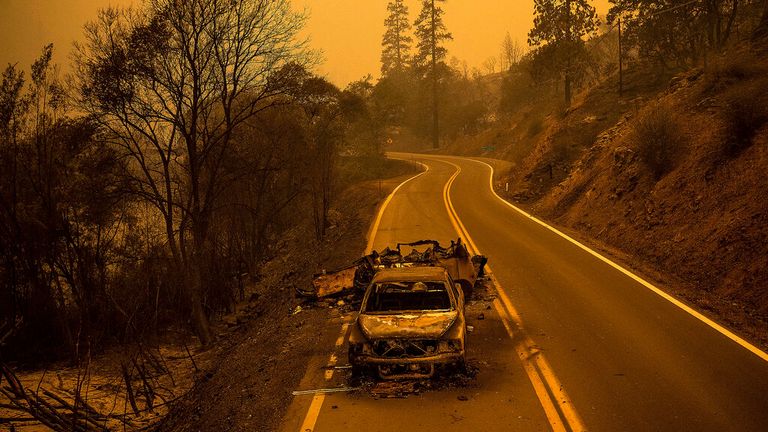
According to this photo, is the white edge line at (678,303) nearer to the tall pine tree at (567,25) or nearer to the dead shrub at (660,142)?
the dead shrub at (660,142)

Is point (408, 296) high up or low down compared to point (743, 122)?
down

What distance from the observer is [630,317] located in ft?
33.0

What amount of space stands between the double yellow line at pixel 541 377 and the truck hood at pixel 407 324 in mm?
1502

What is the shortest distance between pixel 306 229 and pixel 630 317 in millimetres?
24527

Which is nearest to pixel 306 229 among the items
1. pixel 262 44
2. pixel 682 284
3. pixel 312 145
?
pixel 312 145

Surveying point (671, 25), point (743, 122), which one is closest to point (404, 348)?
point (743, 122)

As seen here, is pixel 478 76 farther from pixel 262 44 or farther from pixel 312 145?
pixel 262 44

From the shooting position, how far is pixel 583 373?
773cm

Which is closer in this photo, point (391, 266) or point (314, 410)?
point (314, 410)

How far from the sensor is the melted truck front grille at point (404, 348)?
287 inches

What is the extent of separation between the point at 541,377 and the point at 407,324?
7.03 feet

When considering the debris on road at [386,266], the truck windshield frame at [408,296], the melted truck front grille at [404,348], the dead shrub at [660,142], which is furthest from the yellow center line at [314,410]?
the dead shrub at [660,142]

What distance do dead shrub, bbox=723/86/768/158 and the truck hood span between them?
1131cm

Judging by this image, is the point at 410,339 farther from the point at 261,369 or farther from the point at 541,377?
the point at 261,369
